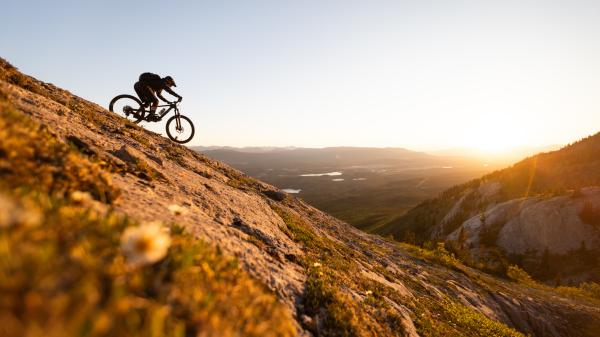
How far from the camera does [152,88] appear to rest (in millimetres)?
17391

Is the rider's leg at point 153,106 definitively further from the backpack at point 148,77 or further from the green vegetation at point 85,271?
the green vegetation at point 85,271

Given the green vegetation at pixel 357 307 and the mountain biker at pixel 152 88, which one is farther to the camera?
the mountain biker at pixel 152 88

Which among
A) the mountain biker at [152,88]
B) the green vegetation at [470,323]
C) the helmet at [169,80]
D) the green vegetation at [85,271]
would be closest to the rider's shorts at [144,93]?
the mountain biker at [152,88]

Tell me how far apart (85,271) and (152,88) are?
17033mm

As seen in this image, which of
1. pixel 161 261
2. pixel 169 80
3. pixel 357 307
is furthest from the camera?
pixel 169 80

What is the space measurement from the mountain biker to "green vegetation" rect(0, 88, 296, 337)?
526 inches

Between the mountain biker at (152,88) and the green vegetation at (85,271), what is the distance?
1336 cm

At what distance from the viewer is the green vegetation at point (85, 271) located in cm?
188

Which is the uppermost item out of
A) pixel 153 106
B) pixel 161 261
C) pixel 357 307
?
pixel 153 106

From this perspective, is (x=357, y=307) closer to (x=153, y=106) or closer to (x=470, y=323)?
(x=470, y=323)

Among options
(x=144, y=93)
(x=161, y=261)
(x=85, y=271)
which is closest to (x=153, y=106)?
(x=144, y=93)

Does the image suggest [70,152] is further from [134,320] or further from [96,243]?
[134,320]

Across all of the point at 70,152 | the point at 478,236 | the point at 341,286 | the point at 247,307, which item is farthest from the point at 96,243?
the point at 478,236

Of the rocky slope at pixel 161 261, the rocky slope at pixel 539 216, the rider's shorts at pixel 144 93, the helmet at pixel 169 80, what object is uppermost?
the helmet at pixel 169 80
